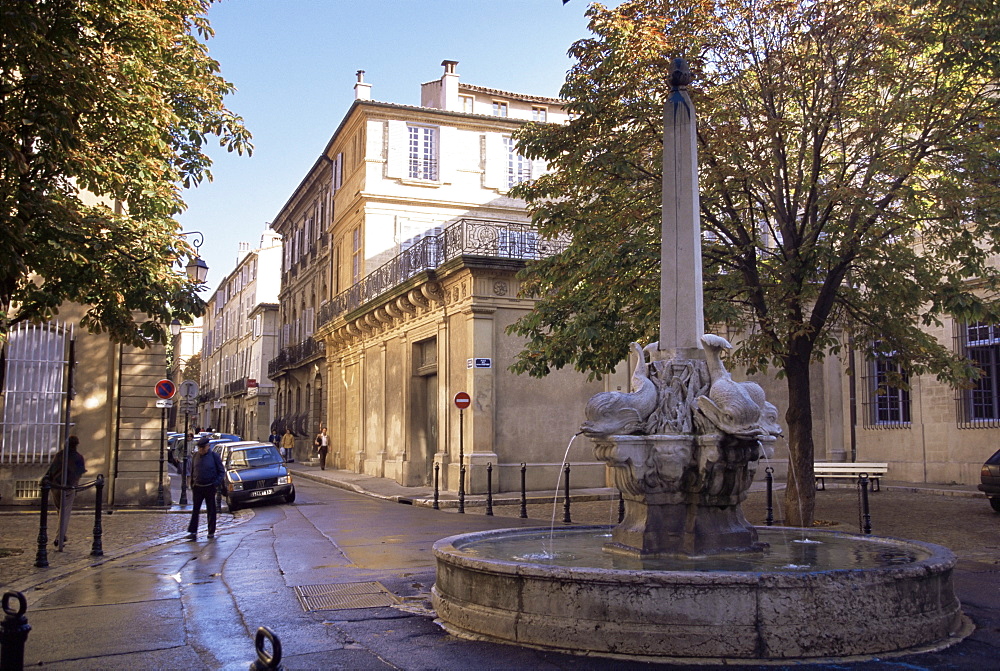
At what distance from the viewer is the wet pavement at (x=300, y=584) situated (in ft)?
19.9

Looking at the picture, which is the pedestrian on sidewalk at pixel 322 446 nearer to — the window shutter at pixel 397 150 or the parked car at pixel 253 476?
the window shutter at pixel 397 150

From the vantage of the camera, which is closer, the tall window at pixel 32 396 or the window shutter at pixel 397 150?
the tall window at pixel 32 396

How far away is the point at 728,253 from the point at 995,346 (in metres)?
11.5

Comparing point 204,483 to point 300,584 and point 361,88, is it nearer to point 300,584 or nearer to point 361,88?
point 300,584

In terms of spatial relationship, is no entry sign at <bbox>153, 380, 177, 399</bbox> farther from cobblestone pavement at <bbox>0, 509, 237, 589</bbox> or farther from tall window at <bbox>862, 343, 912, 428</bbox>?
tall window at <bbox>862, 343, 912, 428</bbox>

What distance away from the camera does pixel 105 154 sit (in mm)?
11672

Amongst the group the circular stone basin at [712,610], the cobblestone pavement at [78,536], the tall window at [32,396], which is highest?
the tall window at [32,396]

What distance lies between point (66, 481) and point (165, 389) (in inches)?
257

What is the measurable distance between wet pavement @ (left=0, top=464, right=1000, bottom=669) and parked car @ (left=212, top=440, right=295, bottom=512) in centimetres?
127

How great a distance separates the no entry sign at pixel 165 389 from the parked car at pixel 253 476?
1638 mm

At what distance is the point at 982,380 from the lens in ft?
70.8

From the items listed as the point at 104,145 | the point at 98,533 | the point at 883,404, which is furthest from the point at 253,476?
the point at 883,404

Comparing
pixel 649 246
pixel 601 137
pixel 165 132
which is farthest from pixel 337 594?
pixel 601 137

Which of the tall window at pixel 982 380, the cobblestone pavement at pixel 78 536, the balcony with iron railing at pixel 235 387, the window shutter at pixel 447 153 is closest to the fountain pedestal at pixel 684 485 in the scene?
the cobblestone pavement at pixel 78 536
